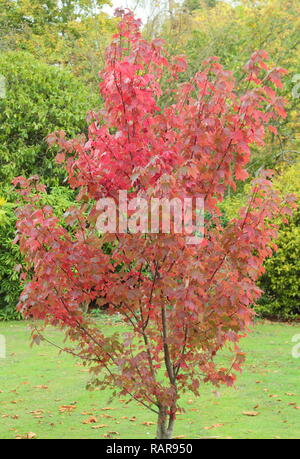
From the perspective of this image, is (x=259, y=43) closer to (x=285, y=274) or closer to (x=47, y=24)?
(x=285, y=274)

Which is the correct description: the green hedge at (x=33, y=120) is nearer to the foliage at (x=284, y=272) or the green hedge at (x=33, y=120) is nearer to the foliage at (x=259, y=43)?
the foliage at (x=284, y=272)

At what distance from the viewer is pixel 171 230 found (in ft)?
11.5

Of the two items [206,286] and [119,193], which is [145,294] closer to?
[206,286]

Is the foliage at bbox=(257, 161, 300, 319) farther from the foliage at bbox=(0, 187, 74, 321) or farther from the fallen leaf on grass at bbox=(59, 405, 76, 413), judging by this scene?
the fallen leaf on grass at bbox=(59, 405, 76, 413)

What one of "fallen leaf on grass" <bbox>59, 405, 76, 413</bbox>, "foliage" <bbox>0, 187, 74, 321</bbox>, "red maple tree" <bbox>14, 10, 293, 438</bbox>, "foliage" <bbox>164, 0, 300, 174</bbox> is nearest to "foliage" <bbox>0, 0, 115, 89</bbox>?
"foliage" <bbox>164, 0, 300, 174</bbox>

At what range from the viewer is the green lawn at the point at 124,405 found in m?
5.06

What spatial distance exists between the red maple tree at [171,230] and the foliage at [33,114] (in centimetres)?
781

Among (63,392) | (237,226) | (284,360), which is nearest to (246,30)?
(284,360)

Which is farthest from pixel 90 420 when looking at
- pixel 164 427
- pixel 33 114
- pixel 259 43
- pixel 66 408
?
pixel 259 43

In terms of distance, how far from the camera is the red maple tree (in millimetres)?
3613

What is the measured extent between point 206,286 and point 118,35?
161cm

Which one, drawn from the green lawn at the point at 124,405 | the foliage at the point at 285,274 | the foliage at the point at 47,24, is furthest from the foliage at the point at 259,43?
the green lawn at the point at 124,405

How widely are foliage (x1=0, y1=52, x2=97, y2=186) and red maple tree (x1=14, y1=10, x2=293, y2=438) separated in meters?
7.81

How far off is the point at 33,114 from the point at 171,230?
29.5 feet
